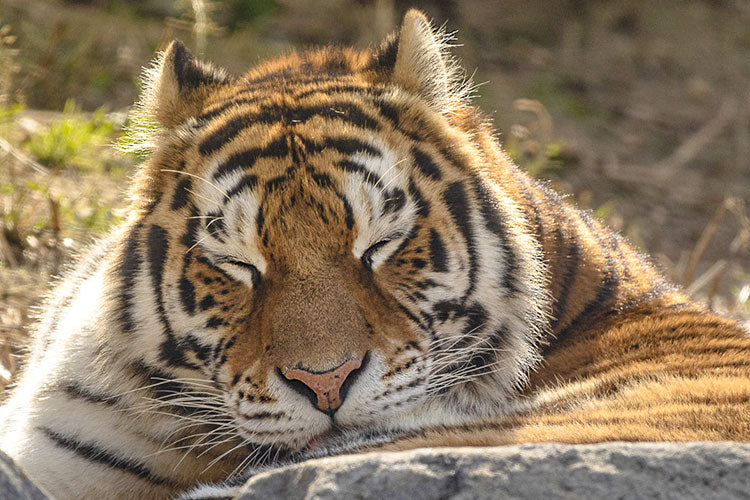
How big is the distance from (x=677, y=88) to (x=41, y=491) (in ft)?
23.6

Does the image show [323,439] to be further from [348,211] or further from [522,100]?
[522,100]

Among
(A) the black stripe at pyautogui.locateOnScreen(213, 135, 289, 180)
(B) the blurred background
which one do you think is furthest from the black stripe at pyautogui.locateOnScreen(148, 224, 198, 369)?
(B) the blurred background

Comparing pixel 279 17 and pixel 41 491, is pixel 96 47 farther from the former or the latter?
pixel 41 491

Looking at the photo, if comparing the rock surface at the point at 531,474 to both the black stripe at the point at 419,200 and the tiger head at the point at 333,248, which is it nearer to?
the tiger head at the point at 333,248

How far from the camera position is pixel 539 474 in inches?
55.9

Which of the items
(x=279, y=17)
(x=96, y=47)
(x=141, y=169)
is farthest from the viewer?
(x=279, y=17)

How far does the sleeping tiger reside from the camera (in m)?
1.98

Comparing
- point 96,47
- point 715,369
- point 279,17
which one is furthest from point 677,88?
point 715,369

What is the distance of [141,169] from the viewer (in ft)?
7.80

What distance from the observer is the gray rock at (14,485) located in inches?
56.9

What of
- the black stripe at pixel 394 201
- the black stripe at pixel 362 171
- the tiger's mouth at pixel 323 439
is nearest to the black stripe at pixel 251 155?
the black stripe at pixel 362 171

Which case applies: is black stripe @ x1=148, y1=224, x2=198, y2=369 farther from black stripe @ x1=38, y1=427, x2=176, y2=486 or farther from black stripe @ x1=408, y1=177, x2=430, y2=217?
black stripe @ x1=408, y1=177, x2=430, y2=217

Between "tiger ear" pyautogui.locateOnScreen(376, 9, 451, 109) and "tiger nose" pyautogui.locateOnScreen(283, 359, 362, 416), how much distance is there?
84 centimetres

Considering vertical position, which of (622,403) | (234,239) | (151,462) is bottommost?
(151,462)
